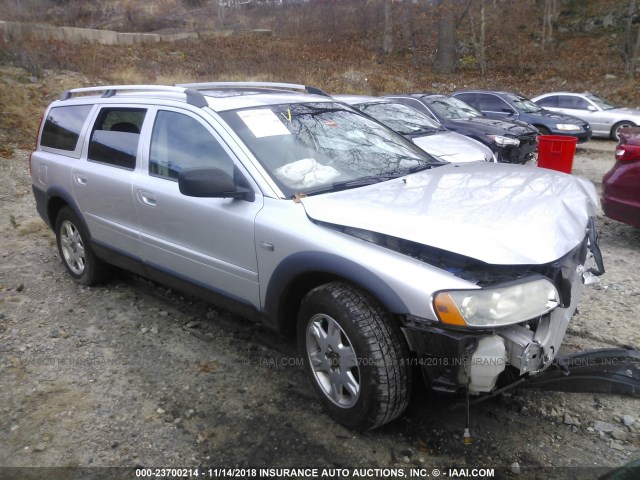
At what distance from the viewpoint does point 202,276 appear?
12.2ft

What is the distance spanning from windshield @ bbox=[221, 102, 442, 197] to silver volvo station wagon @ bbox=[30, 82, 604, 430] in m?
0.01

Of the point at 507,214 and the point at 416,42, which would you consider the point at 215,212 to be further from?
the point at 416,42

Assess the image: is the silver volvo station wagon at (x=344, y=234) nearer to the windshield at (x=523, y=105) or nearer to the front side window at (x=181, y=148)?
the front side window at (x=181, y=148)

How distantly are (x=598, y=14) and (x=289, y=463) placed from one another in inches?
1224

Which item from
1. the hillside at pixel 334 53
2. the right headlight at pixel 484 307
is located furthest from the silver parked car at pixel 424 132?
the hillside at pixel 334 53

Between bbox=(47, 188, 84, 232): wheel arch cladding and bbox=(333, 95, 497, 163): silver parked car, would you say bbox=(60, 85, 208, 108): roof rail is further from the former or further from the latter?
bbox=(333, 95, 497, 163): silver parked car

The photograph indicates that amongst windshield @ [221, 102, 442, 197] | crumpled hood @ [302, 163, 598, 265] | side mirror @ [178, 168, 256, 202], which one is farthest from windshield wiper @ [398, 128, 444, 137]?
side mirror @ [178, 168, 256, 202]

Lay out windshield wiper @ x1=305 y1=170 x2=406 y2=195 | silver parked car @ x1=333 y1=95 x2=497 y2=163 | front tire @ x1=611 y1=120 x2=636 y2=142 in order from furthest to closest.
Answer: front tire @ x1=611 y1=120 x2=636 y2=142 < silver parked car @ x1=333 y1=95 x2=497 y2=163 < windshield wiper @ x1=305 y1=170 x2=406 y2=195

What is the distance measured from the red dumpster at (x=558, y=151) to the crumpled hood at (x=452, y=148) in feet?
3.48

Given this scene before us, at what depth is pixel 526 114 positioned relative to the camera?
14039 mm

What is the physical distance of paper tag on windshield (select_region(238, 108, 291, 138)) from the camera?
355 centimetres

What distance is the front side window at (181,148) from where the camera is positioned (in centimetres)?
354

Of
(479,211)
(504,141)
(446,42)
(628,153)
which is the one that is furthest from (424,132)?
(446,42)

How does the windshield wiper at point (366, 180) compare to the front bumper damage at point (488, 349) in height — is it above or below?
above
